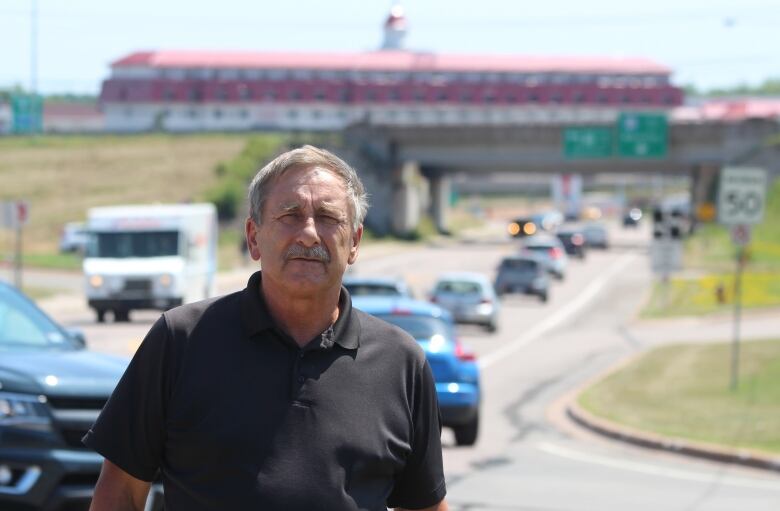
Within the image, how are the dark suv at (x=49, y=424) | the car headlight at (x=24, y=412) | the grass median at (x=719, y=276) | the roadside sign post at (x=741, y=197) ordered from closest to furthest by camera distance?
the dark suv at (x=49, y=424)
the car headlight at (x=24, y=412)
the roadside sign post at (x=741, y=197)
the grass median at (x=719, y=276)

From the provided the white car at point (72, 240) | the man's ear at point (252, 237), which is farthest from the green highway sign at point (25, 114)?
the man's ear at point (252, 237)

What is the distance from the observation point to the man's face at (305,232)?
4.25m

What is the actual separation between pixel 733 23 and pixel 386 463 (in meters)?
64.3

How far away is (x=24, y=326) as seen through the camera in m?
10.5

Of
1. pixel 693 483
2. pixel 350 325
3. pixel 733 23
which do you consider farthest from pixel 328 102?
pixel 350 325

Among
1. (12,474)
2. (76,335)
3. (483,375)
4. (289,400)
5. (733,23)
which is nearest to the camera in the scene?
(289,400)

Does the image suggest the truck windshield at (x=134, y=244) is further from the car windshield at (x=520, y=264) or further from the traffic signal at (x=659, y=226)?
the car windshield at (x=520, y=264)

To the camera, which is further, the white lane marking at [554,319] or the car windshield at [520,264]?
the car windshield at [520,264]

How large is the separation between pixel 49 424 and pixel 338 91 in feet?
388

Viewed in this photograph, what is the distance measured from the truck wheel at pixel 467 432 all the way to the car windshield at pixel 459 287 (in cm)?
2111

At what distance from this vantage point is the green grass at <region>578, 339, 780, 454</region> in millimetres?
18172

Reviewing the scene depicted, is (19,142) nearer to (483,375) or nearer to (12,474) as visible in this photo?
(483,375)

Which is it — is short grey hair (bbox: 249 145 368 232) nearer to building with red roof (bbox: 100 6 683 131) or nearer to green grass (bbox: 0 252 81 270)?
green grass (bbox: 0 252 81 270)

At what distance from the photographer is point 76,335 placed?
35.5 feet
